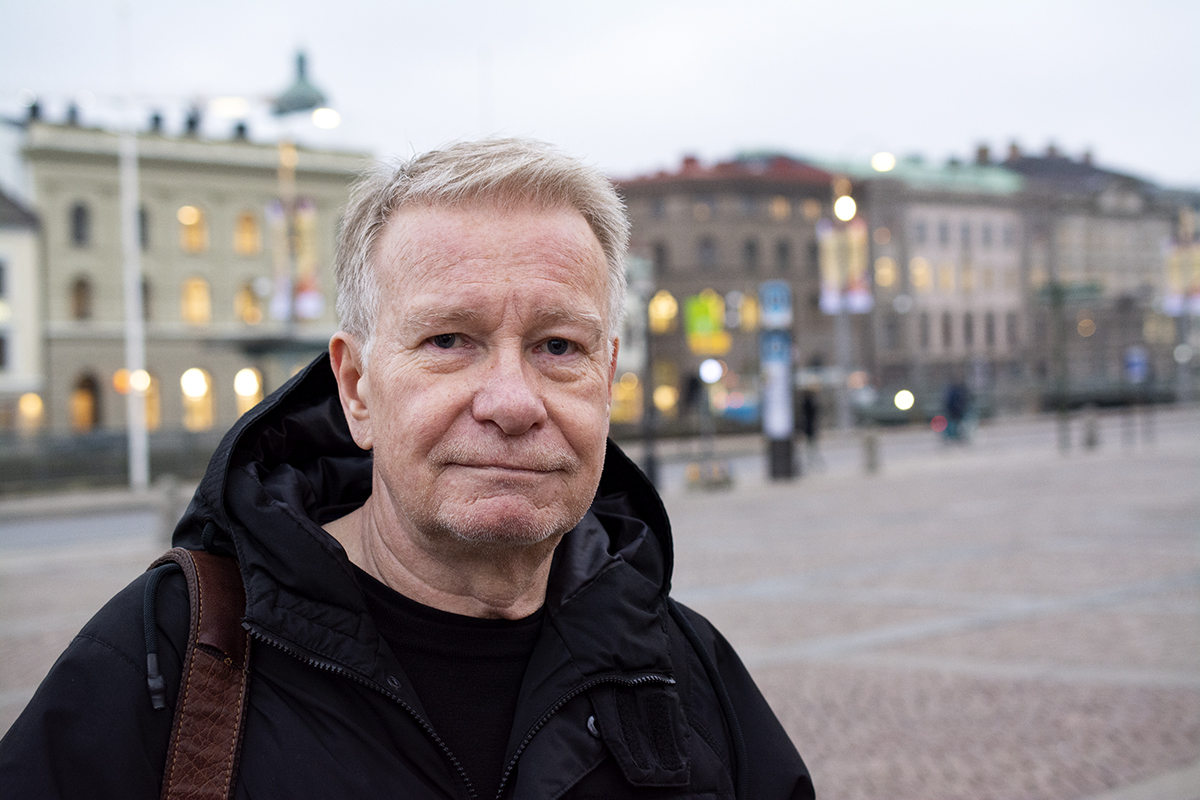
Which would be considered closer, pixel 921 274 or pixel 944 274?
pixel 921 274

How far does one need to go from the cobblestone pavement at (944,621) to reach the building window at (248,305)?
30111 millimetres

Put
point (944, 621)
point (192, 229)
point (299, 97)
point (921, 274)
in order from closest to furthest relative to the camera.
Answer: point (944, 621)
point (299, 97)
point (192, 229)
point (921, 274)

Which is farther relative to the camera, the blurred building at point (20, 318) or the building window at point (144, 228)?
the building window at point (144, 228)

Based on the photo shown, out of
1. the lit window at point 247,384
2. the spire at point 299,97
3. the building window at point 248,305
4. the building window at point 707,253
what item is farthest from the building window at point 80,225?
the building window at point 707,253

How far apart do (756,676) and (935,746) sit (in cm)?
168

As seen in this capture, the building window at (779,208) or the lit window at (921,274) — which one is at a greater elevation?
the building window at (779,208)

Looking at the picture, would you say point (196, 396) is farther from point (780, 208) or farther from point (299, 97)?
point (780, 208)

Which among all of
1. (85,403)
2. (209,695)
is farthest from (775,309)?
(85,403)

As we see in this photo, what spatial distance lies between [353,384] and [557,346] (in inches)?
15.5

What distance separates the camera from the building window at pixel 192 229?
47.9m

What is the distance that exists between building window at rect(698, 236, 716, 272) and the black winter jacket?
63.6 meters

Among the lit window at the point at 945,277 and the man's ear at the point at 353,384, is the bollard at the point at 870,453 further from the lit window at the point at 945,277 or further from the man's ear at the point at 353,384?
the lit window at the point at 945,277

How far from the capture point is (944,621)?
892 centimetres

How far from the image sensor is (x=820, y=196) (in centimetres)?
6788
